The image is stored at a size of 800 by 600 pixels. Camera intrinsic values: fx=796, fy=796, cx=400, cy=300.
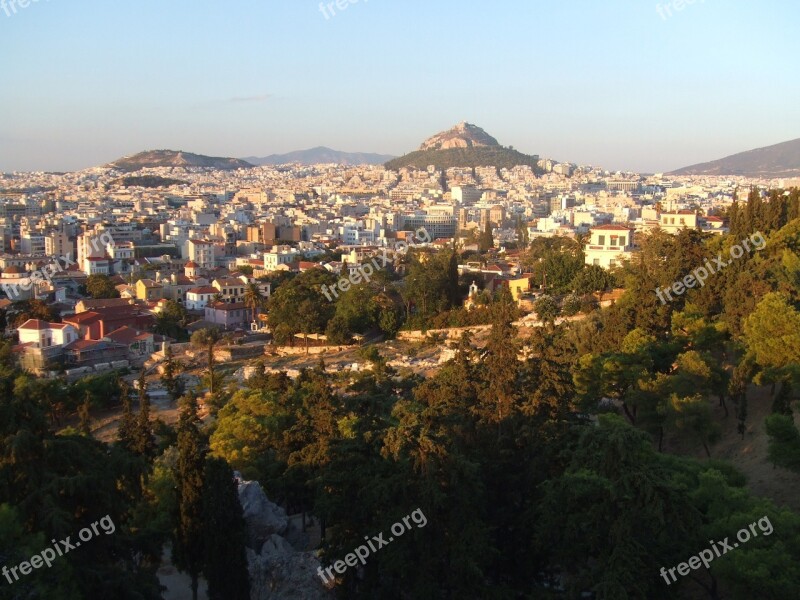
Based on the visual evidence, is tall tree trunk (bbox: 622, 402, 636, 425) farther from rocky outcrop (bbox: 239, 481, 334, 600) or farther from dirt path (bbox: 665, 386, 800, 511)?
rocky outcrop (bbox: 239, 481, 334, 600)

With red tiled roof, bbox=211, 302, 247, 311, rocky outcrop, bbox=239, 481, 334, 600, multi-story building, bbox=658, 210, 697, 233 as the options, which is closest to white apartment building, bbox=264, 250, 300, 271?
red tiled roof, bbox=211, 302, 247, 311

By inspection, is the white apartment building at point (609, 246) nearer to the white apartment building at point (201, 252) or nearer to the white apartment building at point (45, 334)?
the white apartment building at point (45, 334)

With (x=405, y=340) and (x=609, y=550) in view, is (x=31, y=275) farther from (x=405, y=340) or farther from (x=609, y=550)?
(x=609, y=550)

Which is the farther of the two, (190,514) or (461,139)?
(461,139)

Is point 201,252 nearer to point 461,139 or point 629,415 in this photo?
point 629,415

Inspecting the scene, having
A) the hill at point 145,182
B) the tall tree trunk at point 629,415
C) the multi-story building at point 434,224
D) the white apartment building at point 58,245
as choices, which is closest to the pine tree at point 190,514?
the tall tree trunk at point 629,415

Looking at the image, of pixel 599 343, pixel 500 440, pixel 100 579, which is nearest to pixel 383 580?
pixel 500 440

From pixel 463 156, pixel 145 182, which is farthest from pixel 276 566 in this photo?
pixel 463 156
